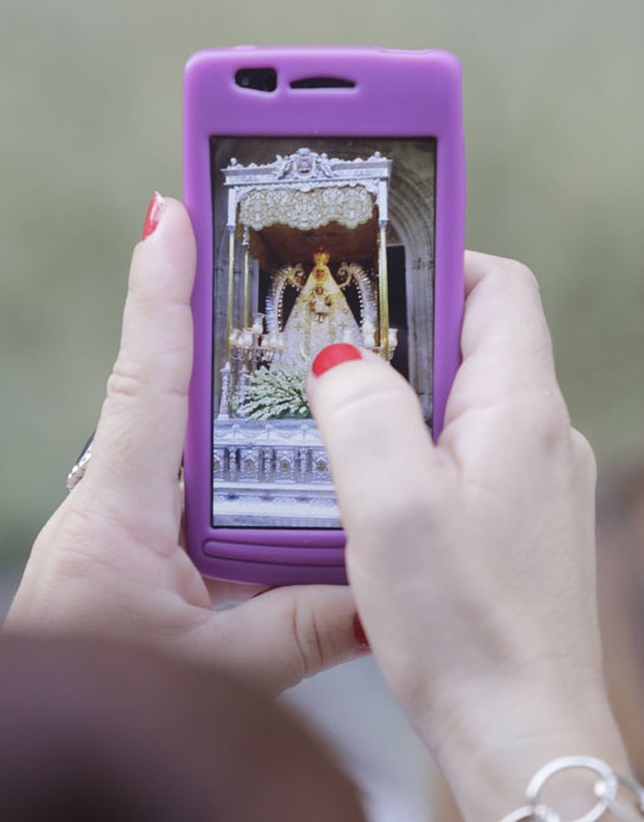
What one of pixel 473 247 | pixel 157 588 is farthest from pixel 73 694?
pixel 473 247

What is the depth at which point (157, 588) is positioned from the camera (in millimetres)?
605

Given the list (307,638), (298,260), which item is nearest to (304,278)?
(298,260)

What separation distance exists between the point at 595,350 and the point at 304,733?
0.93 meters

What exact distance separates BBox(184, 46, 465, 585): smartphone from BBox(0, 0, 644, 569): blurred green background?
430 millimetres

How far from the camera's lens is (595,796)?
0.45m

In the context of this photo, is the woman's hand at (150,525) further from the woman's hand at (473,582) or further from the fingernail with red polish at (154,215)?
the woman's hand at (473,582)

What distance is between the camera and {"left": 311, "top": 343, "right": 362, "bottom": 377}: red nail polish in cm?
54

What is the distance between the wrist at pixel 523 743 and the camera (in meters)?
0.46

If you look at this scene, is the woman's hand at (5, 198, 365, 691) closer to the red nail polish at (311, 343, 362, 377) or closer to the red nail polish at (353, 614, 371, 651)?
the red nail polish at (353, 614, 371, 651)

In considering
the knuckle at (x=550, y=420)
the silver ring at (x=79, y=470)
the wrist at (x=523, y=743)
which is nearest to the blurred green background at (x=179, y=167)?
the silver ring at (x=79, y=470)

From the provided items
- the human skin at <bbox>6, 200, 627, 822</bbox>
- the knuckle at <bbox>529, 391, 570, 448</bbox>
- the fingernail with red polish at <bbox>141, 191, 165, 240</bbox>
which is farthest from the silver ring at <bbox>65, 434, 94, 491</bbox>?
the knuckle at <bbox>529, 391, 570, 448</bbox>

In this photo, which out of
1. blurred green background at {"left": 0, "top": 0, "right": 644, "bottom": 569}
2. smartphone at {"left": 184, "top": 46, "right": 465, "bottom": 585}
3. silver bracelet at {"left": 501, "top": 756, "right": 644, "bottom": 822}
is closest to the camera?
silver bracelet at {"left": 501, "top": 756, "right": 644, "bottom": 822}

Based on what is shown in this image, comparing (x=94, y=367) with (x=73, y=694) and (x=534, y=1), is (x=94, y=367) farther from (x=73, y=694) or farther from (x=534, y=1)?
(x=73, y=694)

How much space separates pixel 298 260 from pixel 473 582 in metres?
0.26
